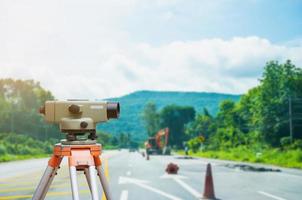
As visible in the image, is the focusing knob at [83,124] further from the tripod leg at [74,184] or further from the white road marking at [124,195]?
the white road marking at [124,195]

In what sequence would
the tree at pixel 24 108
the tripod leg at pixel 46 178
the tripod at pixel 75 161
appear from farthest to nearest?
the tree at pixel 24 108 → the tripod leg at pixel 46 178 → the tripod at pixel 75 161

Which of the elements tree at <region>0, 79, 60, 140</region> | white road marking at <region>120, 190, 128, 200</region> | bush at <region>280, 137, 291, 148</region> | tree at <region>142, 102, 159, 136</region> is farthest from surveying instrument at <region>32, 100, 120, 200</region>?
tree at <region>142, 102, 159, 136</region>

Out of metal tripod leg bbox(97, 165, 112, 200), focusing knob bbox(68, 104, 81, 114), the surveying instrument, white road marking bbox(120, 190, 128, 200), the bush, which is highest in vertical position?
focusing knob bbox(68, 104, 81, 114)

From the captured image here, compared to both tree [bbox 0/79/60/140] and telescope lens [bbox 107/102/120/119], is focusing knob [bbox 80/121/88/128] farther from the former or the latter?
tree [bbox 0/79/60/140]

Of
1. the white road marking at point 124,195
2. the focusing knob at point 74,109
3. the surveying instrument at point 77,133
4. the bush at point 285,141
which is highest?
the focusing knob at point 74,109

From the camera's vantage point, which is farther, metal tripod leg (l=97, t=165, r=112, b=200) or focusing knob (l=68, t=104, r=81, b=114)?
metal tripod leg (l=97, t=165, r=112, b=200)

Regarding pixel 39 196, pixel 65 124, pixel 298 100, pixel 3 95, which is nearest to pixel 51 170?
pixel 39 196

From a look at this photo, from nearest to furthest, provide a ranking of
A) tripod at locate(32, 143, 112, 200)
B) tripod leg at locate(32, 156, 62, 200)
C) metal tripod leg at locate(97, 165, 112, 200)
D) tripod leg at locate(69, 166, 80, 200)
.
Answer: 1. tripod leg at locate(69, 166, 80, 200)
2. tripod at locate(32, 143, 112, 200)
3. tripod leg at locate(32, 156, 62, 200)
4. metal tripod leg at locate(97, 165, 112, 200)

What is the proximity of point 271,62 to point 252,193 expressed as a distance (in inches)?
1837

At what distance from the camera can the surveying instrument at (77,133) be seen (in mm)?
3902

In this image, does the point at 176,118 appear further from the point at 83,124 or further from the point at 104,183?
the point at 83,124

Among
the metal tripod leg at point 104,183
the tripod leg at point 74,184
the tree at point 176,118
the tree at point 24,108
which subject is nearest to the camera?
the tripod leg at point 74,184

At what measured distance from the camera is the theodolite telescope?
389cm

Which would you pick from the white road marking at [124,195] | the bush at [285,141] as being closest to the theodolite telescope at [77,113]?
the white road marking at [124,195]
